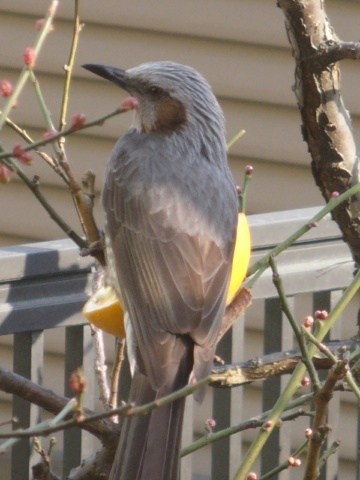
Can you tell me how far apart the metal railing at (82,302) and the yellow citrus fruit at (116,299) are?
582mm

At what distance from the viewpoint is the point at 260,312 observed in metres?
6.84

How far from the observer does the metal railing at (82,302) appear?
4.00 meters

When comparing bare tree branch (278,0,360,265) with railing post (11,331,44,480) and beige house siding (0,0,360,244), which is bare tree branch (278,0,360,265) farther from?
beige house siding (0,0,360,244)

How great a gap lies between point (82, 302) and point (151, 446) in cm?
144

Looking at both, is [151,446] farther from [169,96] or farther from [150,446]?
[169,96]

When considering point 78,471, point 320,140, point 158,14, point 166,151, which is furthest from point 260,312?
point 78,471

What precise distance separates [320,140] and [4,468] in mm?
4587

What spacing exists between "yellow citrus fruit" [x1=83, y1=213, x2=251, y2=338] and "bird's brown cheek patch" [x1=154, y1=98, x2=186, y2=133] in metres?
0.61

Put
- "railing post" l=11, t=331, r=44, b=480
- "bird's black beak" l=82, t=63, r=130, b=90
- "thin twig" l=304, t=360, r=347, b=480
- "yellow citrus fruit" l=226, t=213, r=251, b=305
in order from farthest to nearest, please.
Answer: "railing post" l=11, t=331, r=44, b=480 < "bird's black beak" l=82, t=63, r=130, b=90 < "yellow citrus fruit" l=226, t=213, r=251, b=305 < "thin twig" l=304, t=360, r=347, b=480

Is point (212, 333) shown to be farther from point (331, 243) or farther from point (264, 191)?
point (264, 191)

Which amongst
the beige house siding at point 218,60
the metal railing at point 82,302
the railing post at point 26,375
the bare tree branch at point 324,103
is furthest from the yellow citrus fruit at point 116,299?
the beige house siding at point 218,60

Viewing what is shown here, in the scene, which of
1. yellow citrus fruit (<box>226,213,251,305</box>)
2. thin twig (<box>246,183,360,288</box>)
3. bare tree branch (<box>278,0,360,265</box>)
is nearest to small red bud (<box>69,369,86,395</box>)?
thin twig (<box>246,183,360,288</box>)

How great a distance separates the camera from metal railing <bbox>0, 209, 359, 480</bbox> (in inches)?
157

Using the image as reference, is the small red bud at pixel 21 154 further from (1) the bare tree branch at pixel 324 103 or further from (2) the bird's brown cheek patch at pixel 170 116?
(2) the bird's brown cheek patch at pixel 170 116
